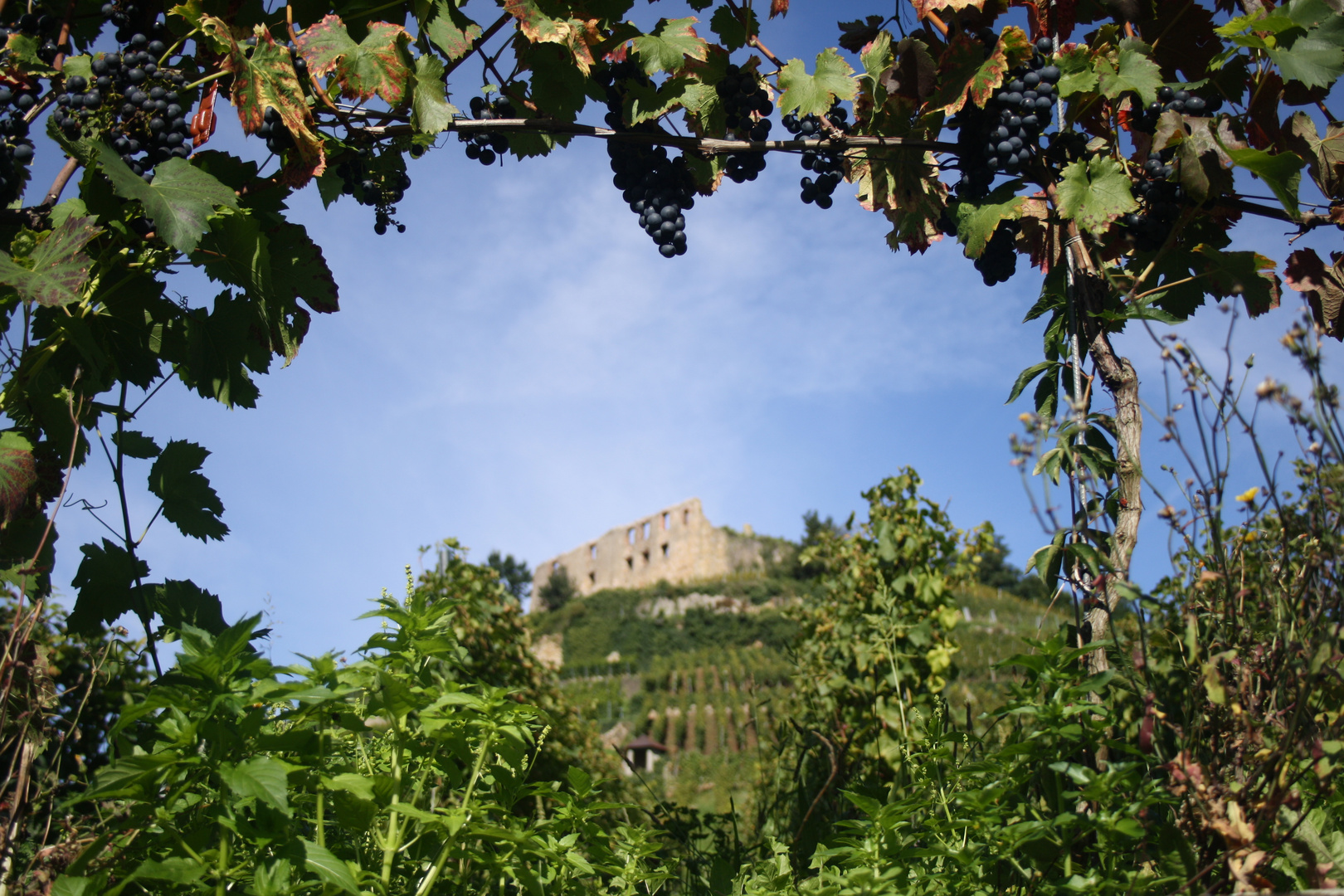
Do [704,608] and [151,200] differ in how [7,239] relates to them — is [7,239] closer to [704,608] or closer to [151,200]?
[151,200]

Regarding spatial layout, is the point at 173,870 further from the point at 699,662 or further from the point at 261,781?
the point at 699,662

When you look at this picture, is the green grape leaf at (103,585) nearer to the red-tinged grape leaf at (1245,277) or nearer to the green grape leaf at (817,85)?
the green grape leaf at (817,85)

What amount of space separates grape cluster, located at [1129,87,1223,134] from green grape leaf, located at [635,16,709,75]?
943 mm

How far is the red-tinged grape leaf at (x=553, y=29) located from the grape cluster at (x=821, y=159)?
0.47 m

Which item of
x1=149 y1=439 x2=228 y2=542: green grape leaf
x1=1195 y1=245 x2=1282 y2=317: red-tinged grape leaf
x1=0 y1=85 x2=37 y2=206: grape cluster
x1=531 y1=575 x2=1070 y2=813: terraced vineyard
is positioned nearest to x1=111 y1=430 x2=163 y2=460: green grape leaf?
x1=149 y1=439 x2=228 y2=542: green grape leaf

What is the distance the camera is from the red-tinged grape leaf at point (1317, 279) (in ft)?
5.81

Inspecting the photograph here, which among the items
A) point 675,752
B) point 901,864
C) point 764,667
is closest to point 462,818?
point 901,864

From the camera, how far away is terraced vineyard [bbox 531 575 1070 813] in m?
13.5

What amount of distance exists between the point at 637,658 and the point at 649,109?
28.6 metres

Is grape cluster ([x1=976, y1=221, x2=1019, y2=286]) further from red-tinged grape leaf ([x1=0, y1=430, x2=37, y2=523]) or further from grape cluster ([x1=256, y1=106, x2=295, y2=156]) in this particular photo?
red-tinged grape leaf ([x1=0, y1=430, x2=37, y2=523])

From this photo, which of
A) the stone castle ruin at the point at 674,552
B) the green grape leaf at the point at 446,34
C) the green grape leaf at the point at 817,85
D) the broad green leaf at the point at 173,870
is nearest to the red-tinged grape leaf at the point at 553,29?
the green grape leaf at the point at 446,34

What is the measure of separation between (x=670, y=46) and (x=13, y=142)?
130 centimetres

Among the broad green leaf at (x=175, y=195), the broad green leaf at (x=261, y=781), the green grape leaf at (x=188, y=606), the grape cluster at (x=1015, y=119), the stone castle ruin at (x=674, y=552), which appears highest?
the stone castle ruin at (x=674, y=552)

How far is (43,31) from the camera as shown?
1.67 meters
